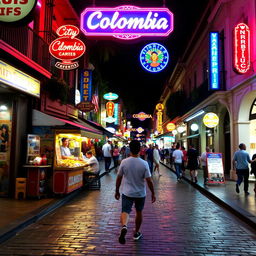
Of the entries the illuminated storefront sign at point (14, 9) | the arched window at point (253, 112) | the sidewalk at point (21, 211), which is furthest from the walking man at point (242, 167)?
the illuminated storefront sign at point (14, 9)

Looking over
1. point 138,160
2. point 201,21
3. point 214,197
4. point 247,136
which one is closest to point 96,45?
point 201,21

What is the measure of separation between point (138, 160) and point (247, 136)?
10.7 meters

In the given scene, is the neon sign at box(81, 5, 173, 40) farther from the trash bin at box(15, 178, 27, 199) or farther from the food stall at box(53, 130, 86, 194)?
the trash bin at box(15, 178, 27, 199)

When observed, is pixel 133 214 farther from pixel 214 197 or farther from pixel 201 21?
pixel 201 21

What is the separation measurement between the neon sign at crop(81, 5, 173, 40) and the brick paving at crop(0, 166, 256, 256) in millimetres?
7062

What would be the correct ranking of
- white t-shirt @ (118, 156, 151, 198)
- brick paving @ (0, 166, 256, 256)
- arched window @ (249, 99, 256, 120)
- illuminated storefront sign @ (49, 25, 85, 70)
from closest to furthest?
brick paving @ (0, 166, 256, 256) < white t-shirt @ (118, 156, 151, 198) < illuminated storefront sign @ (49, 25, 85, 70) < arched window @ (249, 99, 256, 120)

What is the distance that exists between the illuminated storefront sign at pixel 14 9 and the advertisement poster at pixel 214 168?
10.1 meters

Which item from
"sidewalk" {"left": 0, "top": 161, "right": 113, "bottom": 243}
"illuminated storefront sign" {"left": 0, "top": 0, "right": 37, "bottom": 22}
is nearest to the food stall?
"sidewalk" {"left": 0, "top": 161, "right": 113, "bottom": 243}

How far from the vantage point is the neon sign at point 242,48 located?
12.8m

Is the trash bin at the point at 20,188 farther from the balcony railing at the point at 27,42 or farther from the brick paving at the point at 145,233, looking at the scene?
the balcony railing at the point at 27,42

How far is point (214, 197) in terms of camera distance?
10430 mm

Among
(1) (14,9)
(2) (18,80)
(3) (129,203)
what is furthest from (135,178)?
(2) (18,80)

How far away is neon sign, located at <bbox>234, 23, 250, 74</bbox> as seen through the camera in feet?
41.9

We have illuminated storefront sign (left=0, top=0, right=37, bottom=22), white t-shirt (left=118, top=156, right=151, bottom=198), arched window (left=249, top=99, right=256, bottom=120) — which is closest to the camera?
white t-shirt (left=118, top=156, right=151, bottom=198)
